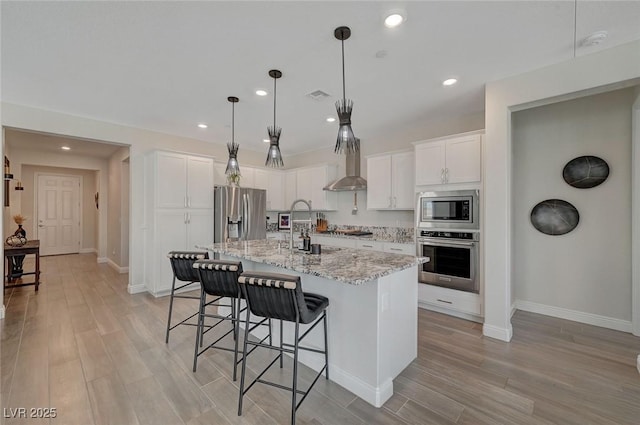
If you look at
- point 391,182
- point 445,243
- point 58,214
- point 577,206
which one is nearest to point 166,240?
point 391,182

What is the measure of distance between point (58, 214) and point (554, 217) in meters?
11.4

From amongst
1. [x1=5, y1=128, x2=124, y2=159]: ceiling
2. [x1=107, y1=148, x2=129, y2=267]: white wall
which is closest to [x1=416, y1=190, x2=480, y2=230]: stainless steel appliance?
[x1=5, y1=128, x2=124, y2=159]: ceiling

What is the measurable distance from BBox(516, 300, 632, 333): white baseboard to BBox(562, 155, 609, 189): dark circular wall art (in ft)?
4.98

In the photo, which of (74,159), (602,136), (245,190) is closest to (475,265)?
(602,136)

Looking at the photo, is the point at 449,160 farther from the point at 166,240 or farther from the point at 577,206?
the point at 166,240

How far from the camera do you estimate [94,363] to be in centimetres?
237

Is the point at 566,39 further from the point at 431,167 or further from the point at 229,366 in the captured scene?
the point at 229,366

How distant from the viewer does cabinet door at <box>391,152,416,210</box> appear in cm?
419

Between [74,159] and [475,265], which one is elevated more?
[74,159]

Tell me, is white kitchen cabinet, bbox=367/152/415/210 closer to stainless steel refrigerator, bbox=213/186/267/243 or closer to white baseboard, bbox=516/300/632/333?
white baseboard, bbox=516/300/632/333

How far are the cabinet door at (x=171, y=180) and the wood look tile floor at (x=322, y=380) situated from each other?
6.08 ft

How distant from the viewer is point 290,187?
6.16 metres

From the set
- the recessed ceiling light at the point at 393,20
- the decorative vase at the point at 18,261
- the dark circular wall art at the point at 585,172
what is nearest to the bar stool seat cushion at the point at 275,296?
the recessed ceiling light at the point at 393,20

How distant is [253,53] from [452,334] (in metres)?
3.47
